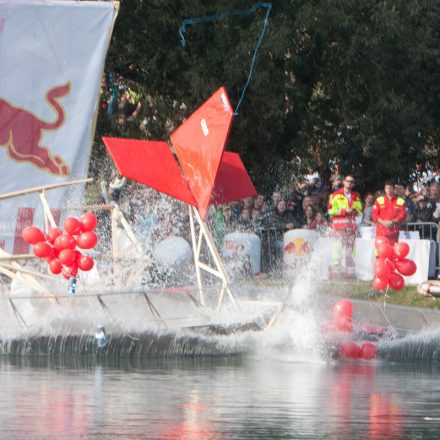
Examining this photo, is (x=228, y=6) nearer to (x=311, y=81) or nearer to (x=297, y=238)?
(x=311, y=81)

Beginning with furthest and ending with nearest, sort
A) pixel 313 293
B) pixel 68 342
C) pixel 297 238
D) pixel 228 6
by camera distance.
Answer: pixel 228 6, pixel 297 238, pixel 313 293, pixel 68 342

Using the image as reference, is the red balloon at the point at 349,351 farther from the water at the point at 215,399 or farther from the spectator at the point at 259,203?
the spectator at the point at 259,203

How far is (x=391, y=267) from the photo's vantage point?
1852 centimetres

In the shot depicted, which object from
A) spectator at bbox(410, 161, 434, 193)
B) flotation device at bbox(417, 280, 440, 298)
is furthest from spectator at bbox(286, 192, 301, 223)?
spectator at bbox(410, 161, 434, 193)

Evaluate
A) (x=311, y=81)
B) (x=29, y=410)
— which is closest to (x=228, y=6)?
(x=311, y=81)

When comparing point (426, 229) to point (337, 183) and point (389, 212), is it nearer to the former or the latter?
point (389, 212)

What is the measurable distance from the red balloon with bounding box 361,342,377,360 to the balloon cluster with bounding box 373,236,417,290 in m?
1.79

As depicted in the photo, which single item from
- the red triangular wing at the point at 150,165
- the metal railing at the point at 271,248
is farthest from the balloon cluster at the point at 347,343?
the metal railing at the point at 271,248

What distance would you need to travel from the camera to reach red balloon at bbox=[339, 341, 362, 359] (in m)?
16.5

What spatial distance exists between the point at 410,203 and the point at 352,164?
14.8 ft

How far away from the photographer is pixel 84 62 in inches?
721

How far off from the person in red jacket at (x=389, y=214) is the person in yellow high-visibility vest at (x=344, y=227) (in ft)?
2.13

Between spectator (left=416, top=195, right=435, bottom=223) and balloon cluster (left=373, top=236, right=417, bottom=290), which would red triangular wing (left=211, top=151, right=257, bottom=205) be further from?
spectator (left=416, top=195, right=435, bottom=223)

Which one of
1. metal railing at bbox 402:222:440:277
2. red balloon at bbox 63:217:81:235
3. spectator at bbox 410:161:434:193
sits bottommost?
red balloon at bbox 63:217:81:235
